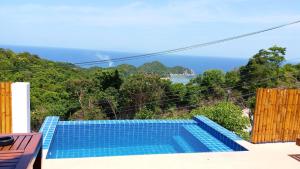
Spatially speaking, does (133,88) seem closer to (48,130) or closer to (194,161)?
(48,130)

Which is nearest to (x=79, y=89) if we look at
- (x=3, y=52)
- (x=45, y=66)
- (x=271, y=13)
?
(x=45, y=66)

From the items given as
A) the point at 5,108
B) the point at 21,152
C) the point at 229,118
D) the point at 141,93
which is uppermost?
the point at 21,152

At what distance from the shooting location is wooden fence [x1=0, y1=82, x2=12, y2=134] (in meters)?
5.62

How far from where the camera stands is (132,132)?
26.8ft

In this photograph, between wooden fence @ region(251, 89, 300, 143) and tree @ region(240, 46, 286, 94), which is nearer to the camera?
wooden fence @ region(251, 89, 300, 143)

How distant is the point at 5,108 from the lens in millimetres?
5633

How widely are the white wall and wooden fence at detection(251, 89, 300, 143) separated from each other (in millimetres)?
4094

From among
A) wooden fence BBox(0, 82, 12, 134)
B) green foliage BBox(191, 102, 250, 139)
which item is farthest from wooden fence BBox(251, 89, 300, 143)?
wooden fence BBox(0, 82, 12, 134)

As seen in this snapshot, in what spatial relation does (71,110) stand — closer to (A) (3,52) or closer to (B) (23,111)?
(A) (3,52)

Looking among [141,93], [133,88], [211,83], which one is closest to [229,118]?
[141,93]

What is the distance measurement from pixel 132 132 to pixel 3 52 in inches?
803

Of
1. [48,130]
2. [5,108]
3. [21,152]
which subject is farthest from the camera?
[48,130]

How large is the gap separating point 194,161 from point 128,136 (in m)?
3.13

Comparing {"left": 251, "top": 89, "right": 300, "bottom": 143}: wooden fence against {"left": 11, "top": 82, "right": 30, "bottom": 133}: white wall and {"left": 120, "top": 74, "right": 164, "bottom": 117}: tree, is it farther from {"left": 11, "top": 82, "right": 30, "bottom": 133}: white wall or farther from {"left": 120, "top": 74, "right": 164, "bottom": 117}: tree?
{"left": 120, "top": 74, "right": 164, "bottom": 117}: tree
